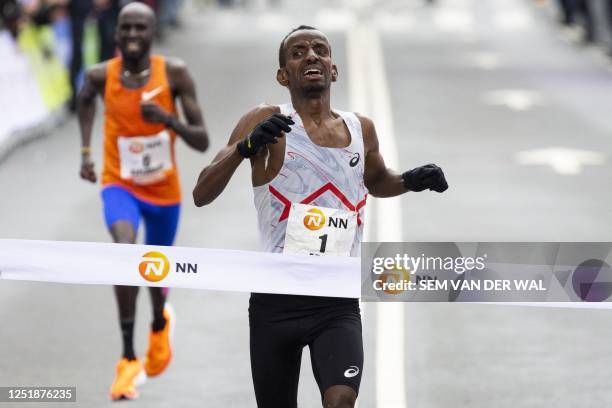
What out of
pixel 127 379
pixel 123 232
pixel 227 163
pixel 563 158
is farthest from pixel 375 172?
pixel 563 158

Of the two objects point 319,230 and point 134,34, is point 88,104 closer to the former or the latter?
point 134,34

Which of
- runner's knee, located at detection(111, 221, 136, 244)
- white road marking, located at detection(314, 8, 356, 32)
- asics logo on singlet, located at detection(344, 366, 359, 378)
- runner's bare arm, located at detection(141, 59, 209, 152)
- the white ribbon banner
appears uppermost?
white road marking, located at detection(314, 8, 356, 32)

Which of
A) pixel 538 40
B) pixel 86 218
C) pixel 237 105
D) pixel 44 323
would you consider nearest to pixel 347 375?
pixel 44 323

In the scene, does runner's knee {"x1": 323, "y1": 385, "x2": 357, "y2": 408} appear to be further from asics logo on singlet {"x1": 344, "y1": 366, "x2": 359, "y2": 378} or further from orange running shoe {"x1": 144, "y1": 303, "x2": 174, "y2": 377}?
orange running shoe {"x1": 144, "y1": 303, "x2": 174, "y2": 377}

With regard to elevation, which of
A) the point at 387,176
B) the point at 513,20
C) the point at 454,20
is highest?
the point at 454,20

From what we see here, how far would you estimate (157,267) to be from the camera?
22.7 ft

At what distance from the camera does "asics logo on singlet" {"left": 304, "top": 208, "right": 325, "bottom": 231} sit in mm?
6449

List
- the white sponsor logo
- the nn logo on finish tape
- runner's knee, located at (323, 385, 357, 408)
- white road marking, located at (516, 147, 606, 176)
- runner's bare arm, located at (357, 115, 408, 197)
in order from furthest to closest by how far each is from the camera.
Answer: white road marking, located at (516, 147, 606, 176) < the white sponsor logo < the nn logo on finish tape < runner's bare arm, located at (357, 115, 408, 197) < runner's knee, located at (323, 385, 357, 408)

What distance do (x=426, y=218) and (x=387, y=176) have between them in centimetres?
814

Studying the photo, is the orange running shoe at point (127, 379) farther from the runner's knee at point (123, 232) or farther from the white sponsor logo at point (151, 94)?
the white sponsor logo at point (151, 94)

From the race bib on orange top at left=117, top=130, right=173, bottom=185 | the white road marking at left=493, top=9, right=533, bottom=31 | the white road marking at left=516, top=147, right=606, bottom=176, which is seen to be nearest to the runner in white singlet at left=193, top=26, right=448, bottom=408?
the race bib on orange top at left=117, top=130, right=173, bottom=185

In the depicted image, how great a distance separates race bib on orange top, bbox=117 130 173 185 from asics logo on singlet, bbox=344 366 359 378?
3536 mm

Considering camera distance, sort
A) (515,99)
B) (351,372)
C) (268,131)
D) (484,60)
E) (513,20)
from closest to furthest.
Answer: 1. (268,131)
2. (351,372)
3. (515,99)
4. (484,60)
5. (513,20)

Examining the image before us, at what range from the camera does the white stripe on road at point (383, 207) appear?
9.22m
